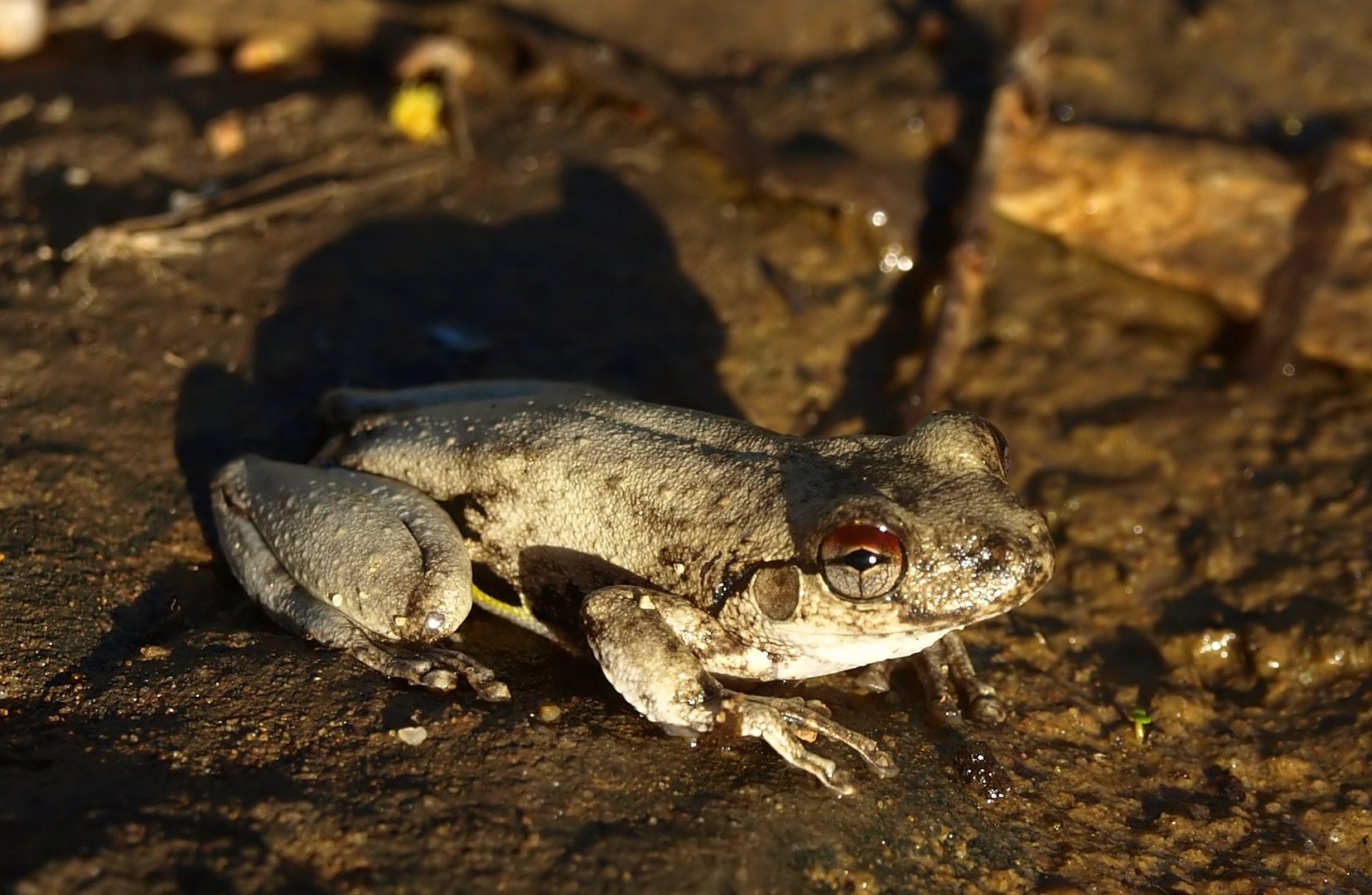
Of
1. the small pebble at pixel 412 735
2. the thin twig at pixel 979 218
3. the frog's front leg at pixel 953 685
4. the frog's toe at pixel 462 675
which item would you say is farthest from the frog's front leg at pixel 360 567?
the thin twig at pixel 979 218

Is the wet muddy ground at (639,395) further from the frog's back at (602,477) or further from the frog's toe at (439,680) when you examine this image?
the frog's back at (602,477)

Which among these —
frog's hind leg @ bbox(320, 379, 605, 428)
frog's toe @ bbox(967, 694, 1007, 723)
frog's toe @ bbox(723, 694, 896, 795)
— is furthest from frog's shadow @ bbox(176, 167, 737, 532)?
frog's toe @ bbox(723, 694, 896, 795)

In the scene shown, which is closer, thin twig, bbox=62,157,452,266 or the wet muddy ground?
the wet muddy ground

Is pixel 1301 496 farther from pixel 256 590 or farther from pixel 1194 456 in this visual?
pixel 256 590

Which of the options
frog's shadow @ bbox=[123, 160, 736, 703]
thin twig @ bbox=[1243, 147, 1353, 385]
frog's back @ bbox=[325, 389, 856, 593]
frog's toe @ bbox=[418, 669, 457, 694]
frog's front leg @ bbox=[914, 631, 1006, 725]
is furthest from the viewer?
thin twig @ bbox=[1243, 147, 1353, 385]

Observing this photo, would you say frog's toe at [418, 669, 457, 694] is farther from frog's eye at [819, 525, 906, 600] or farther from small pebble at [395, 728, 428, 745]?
frog's eye at [819, 525, 906, 600]

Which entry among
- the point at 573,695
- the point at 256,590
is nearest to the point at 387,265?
the point at 256,590
